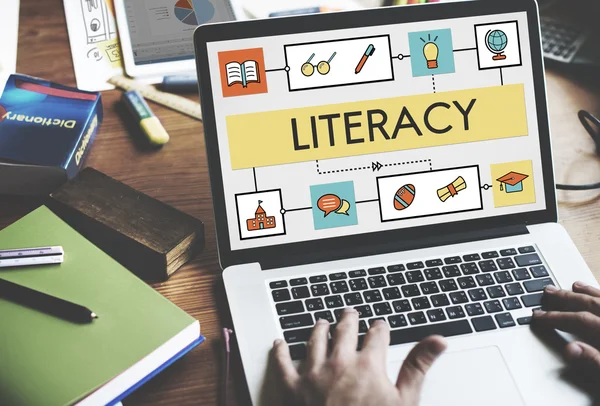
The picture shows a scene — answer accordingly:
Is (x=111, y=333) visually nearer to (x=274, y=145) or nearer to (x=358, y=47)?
(x=274, y=145)

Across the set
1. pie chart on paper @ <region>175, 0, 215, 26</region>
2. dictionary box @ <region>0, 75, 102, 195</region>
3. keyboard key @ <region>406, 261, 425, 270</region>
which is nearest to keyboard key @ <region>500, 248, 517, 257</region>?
keyboard key @ <region>406, 261, 425, 270</region>

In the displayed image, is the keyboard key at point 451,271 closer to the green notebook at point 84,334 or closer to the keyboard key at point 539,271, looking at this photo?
the keyboard key at point 539,271

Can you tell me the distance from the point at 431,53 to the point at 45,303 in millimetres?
556

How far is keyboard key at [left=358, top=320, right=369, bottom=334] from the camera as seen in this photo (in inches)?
28.4

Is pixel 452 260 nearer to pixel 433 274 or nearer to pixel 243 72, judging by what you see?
pixel 433 274

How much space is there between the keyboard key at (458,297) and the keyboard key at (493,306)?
2cm

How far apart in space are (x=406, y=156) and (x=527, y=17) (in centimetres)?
25

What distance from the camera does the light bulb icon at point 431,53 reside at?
85 centimetres

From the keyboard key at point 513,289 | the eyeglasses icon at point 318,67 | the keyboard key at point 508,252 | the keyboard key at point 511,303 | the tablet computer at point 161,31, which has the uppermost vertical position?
the tablet computer at point 161,31

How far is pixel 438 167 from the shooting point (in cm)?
85

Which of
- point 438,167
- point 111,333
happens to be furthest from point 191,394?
point 438,167

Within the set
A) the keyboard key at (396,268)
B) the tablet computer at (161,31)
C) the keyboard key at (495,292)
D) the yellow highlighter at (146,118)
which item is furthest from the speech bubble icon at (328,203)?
Answer: the tablet computer at (161,31)

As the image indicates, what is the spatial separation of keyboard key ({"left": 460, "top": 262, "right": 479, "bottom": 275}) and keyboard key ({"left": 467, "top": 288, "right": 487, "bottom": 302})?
3 cm

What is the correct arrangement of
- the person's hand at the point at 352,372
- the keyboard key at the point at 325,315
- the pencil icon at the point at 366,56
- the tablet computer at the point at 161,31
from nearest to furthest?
the person's hand at the point at 352,372
the keyboard key at the point at 325,315
the pencil icon at the point at 366,56
the tablet computer at the point at 161,31
